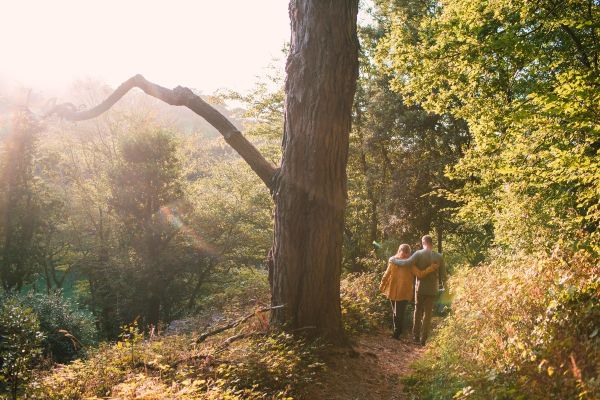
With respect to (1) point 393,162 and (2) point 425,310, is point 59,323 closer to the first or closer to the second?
(2) point 425,310

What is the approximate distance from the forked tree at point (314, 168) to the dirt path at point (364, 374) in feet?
1.35

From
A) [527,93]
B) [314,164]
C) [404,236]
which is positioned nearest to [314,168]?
[314,164]

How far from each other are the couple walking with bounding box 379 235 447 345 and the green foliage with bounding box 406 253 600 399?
200 cm

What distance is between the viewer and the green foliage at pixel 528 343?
321cm

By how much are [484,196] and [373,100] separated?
7.79 m

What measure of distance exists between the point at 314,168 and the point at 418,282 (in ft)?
11.5

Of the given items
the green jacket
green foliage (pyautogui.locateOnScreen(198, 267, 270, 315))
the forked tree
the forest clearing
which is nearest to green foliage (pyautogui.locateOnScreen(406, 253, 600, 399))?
the forest clearing

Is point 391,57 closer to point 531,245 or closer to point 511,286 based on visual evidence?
point 531,245

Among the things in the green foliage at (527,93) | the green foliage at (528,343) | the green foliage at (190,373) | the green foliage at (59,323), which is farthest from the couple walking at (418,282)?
the green foliage at (59,323)

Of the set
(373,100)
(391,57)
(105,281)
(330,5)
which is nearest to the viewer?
(330,5)

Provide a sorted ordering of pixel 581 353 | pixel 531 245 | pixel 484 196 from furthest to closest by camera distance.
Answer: pixel 484 196 < pixel 531 245 < pixel 581 353

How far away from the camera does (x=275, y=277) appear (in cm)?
587

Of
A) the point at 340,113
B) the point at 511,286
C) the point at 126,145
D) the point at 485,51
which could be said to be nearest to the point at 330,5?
the point at 340,113

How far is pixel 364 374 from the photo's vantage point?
5.59m
